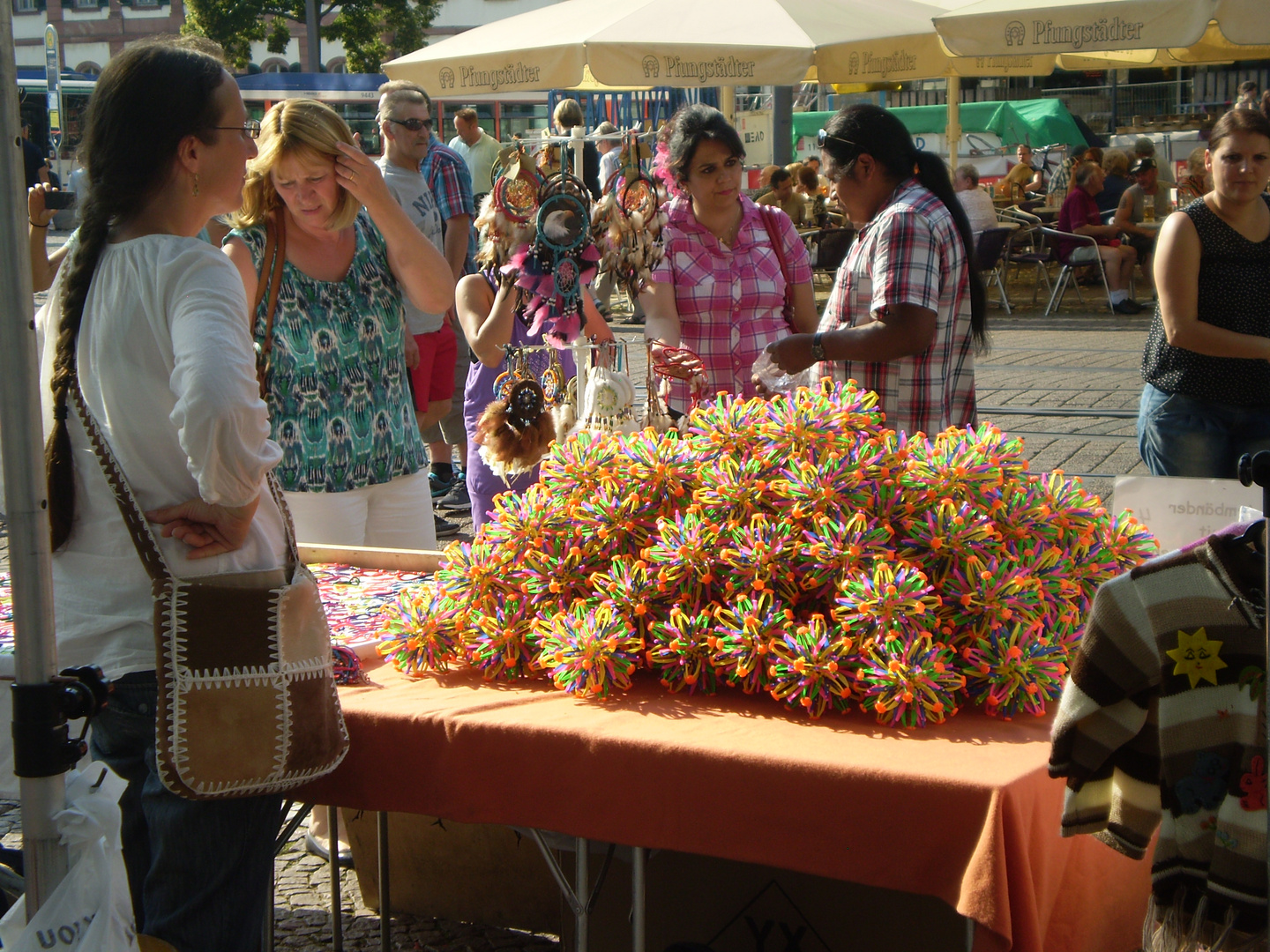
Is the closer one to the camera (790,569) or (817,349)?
(790,569)

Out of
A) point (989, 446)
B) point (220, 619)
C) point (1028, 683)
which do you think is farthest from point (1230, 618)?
point (220, 619)

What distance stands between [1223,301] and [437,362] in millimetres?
3099

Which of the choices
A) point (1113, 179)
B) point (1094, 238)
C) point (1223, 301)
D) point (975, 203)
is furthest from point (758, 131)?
point (1223, 301)

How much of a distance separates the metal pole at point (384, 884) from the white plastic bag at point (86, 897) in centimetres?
90

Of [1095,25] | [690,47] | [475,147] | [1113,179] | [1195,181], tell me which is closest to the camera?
[1095,25]

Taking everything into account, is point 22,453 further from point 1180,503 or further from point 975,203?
point 975,203

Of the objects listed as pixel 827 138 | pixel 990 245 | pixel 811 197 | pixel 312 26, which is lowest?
pixel 827 138

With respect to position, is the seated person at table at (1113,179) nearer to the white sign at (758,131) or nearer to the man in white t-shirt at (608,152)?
the white sign at (758,131)

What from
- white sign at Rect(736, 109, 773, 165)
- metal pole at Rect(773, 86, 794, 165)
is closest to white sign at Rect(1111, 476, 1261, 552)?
metal pole at Rect(773, 86, 794, 165)

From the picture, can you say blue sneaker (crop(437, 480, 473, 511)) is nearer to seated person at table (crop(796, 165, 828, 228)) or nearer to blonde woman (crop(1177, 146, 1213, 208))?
blonde woman (crop(1177, 146, 1213, 208))

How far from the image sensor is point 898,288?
2.86 meters

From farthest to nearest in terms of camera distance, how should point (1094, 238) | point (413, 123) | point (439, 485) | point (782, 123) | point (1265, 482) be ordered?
point (1094, 238) → point (782, 123) → point (439, 485) → point (413, 123) → point (1265, 482)

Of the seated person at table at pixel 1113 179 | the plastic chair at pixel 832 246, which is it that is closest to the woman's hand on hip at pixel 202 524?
the plastic chair at pixel 832 246

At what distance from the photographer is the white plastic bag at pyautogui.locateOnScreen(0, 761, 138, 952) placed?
1449 mm
